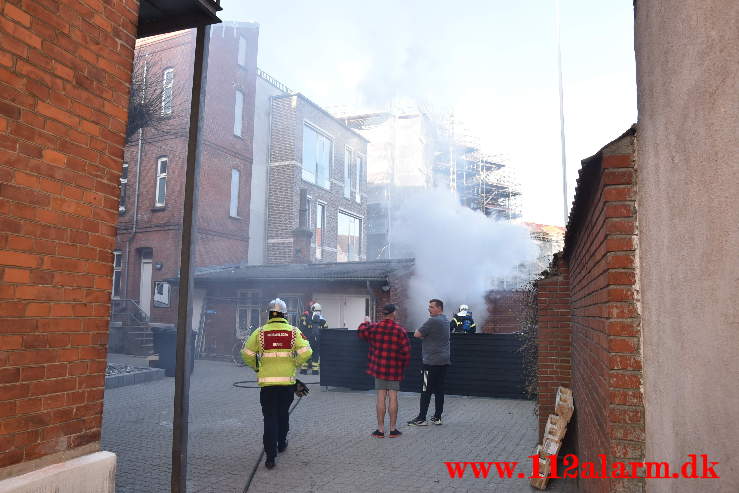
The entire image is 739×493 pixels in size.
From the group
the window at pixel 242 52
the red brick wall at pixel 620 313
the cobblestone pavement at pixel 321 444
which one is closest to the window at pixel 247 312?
the cobblestone pavement at pixel 321 444

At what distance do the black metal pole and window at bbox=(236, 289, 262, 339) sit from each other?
1520cm

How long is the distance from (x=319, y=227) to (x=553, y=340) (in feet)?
77.9

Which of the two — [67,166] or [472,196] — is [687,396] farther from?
[472,196]

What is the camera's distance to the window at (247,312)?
63.2 feet

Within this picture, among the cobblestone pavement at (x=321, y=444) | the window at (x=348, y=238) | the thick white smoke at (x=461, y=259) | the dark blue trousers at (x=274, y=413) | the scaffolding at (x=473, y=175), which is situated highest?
the scaffolding at (x=473, y=175)

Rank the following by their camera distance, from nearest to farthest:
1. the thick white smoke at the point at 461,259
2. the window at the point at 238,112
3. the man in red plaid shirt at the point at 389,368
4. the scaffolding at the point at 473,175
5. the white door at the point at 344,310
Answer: the man in red plaid shirt at the point at 389,368, the white door at the point at 344,310, the thick white smoke at the point at 461,259, the window at the point at 238,112, the scaffolding at the point at 473,175

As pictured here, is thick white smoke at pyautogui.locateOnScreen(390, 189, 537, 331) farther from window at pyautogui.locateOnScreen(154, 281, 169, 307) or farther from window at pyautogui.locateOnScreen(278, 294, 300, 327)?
window at pyautogui.locateOnScreen(154, 281, 169, 307)

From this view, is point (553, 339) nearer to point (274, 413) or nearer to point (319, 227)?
point (274, 413)

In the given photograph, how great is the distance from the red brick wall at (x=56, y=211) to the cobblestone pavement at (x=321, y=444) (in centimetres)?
268

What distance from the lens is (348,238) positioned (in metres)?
32.4

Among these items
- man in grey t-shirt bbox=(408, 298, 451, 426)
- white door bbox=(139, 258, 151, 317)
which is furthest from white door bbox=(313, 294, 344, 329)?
man in grey t-shirt bbox=(408, 298, 451, 426)

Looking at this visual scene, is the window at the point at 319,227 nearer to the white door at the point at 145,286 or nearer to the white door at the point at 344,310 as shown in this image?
the white door at the point at 145,286

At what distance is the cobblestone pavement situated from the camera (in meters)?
5.23

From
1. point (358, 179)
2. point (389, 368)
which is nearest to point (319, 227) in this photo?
point (358, 179)
